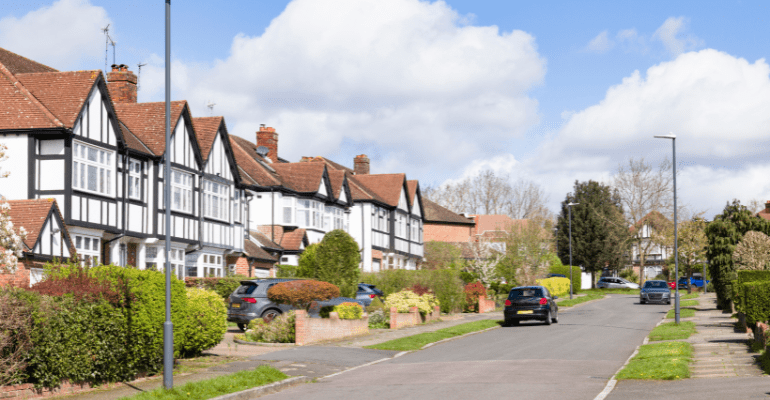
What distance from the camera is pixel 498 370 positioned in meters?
16.2

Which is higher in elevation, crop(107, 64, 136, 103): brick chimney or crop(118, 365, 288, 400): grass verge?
crop(107, 64, 136, 103): brick chimney

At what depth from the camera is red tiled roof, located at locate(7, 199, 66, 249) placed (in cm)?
2242

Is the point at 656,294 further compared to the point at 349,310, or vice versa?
the point at 656,294

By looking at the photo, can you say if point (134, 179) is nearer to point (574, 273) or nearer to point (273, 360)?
point (273, 360)

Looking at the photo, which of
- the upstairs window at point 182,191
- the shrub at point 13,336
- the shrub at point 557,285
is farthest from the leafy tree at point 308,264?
the shrub at point 557,285

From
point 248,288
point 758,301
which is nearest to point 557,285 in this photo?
point 248,288

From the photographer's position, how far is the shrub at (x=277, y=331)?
22109 millimetres

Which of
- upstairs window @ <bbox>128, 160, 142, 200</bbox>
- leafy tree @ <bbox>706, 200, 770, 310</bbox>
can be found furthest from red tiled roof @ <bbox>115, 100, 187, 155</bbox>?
leafy tree @ <bbox>706, 200, 770, 310</bbox>

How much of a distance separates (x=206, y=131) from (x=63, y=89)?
32.7 ft

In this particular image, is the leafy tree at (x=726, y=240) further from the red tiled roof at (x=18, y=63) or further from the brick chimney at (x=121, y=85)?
the red tiled roof at (x=18, y=63)

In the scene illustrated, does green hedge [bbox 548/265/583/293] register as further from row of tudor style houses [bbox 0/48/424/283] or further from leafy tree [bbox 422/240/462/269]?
row of tudor style houses [bbox 0/48/424/283]

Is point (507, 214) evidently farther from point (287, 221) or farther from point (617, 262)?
point (287, 221)

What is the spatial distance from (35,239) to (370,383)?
41.0 feet

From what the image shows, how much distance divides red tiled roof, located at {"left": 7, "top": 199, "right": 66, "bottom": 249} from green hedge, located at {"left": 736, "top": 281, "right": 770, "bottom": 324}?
61.9 feet
